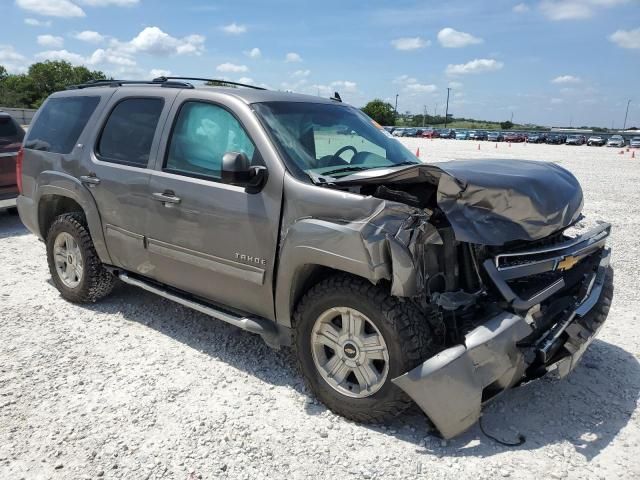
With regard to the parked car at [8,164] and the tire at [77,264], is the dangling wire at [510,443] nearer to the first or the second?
the tire at [77,264]

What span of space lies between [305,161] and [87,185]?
2.22 m

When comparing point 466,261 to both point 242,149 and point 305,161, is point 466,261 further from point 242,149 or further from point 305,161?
point 242,149

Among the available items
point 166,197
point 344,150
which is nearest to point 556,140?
point 344,150

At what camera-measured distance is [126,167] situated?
4230 mm

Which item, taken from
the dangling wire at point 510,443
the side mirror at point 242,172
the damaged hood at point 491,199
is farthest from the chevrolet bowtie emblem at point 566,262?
the side mirror at point 242,172

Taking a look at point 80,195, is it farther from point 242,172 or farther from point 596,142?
point 596,142

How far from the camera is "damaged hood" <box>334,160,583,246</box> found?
9.46 ft

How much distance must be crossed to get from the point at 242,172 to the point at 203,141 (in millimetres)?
806

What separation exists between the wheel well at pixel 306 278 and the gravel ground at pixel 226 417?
707 mm

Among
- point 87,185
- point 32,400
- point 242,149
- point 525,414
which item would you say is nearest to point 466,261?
point 525,414

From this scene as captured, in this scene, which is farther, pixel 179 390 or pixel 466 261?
pixel 179 390

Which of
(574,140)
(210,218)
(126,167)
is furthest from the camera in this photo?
(574,140)

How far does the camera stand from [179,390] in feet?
11.6

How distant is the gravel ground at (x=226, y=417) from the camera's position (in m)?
2.81
